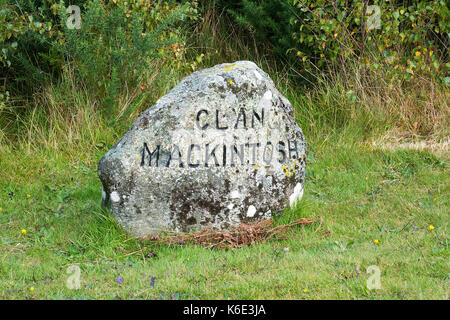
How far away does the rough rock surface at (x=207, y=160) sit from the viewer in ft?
16.2

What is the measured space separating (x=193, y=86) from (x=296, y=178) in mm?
1291

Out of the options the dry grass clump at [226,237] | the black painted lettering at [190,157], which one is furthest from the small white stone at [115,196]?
the black painted lettering at [190,157]

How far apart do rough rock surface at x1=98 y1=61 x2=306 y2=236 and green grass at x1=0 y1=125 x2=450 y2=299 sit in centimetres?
28

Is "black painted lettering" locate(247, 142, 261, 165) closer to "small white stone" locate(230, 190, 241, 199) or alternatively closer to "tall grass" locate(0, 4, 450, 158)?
"small white stone" locate(230, 190, 241, 199)

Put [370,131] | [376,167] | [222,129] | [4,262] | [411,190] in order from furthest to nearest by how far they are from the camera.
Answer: [370,131] → [376,167] → [411,190] → [222,129] → [4,262]

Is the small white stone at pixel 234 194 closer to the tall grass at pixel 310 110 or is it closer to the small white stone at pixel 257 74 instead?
the small white stone at pixel 257 74

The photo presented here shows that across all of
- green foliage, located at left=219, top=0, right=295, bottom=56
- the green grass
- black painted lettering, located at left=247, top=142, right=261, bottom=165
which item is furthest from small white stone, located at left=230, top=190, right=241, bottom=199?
green foliage, located at left=219, top=0, right=295, bottom=56

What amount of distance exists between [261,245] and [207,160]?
2.88ft

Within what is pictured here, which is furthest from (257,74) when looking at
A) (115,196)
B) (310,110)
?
(310,110)

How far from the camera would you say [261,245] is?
4871 millimetres

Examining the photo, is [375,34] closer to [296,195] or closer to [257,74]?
[257,74]

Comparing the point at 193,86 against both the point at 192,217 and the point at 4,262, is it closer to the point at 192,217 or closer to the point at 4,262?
the point at 192,217

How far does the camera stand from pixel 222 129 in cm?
514
